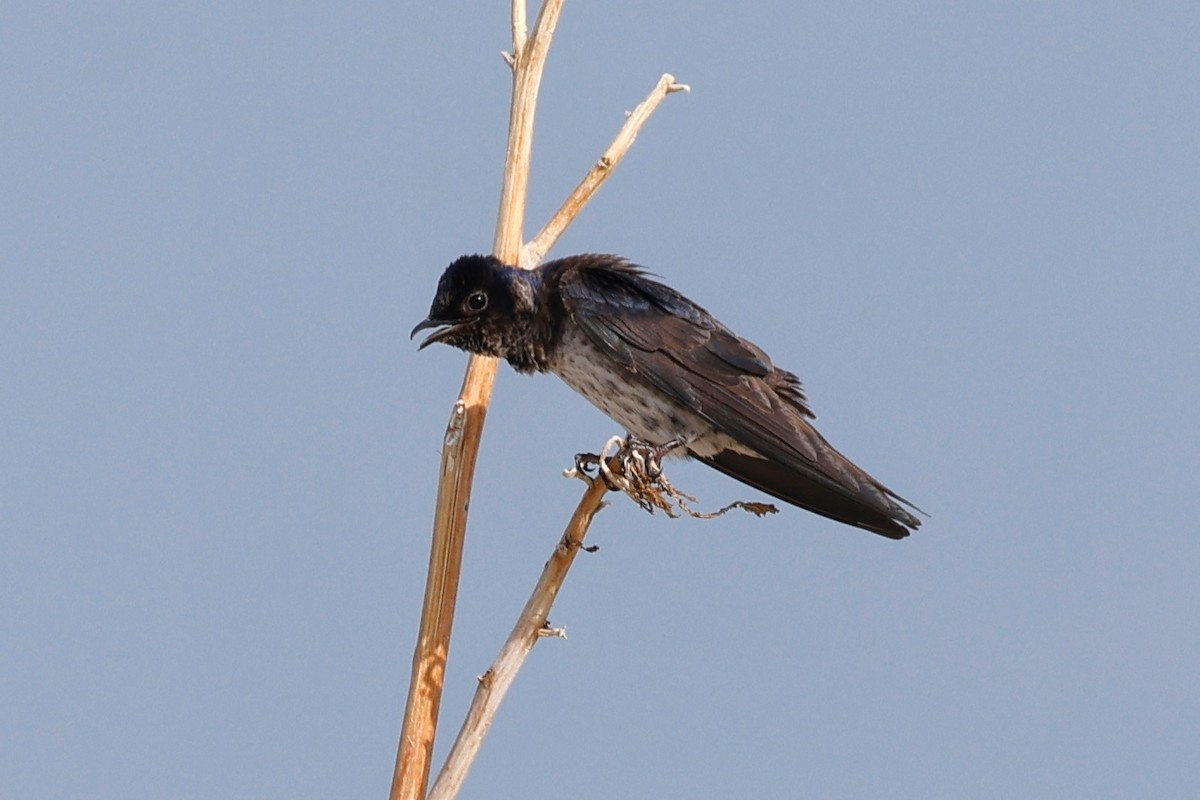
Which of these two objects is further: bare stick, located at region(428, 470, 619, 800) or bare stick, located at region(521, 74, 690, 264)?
bare stick, located at region(521, 74, 690, 264)

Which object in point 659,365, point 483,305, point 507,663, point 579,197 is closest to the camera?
point 507,663

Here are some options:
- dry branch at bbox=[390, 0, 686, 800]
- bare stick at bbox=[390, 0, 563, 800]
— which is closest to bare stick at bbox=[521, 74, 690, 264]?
dry branch at bbox=[390, 0, 686, 800]

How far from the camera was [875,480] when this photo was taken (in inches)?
189

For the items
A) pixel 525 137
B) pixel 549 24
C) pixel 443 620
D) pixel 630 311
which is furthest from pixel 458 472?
pixel 549 24

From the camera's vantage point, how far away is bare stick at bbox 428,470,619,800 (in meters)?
4.50

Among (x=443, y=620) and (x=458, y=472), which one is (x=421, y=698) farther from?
(x=458, y=472)

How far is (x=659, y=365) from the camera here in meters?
4.80

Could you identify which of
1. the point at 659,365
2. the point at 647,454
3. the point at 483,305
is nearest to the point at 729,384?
the point at 659,365

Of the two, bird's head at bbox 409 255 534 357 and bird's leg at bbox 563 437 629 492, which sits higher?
bird's head at bbox 409 255 534 357

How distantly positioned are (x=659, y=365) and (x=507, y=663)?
3.52ft

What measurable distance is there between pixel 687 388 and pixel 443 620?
1075mm

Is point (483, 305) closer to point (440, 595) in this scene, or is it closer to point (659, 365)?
point (659, 365)

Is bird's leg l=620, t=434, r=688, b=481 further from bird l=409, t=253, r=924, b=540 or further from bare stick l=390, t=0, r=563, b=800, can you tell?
bare stick l=390, t=0, r=563, b=800

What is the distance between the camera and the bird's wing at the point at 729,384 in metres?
4.73
